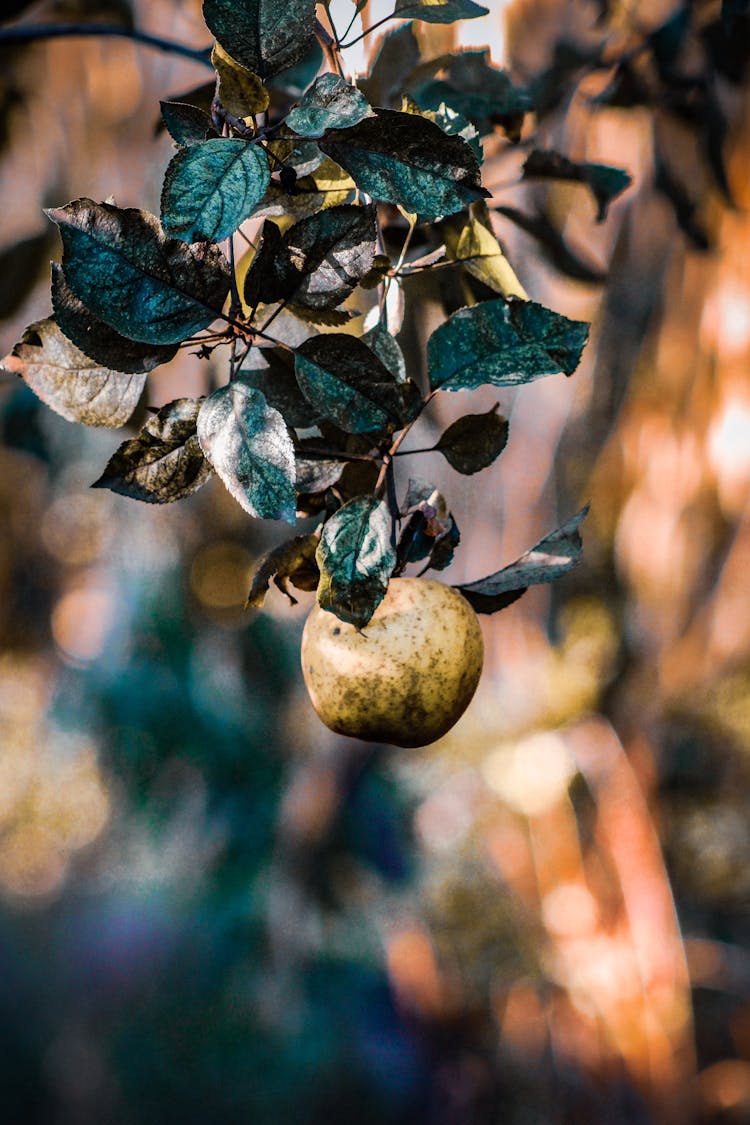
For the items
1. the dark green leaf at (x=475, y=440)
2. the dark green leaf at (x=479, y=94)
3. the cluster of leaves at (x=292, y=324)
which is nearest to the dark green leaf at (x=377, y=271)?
the cluster of leaves at (x=292, y=324)

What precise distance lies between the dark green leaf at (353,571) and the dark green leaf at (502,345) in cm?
11

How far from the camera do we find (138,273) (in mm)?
371

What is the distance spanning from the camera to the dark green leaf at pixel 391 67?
0.77 meters

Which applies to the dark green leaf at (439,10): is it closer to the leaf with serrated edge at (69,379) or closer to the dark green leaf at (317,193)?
the dark green leaf at (317,193)

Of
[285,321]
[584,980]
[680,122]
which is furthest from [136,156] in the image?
[584,980]

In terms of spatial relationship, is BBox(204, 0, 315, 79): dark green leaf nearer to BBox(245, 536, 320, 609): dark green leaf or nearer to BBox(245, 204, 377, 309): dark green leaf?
BBox(245, 204, 377, 309): dark green leaf

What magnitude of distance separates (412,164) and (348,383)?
0.35 ft

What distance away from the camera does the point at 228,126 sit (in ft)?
1.34

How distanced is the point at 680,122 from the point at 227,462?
0.85m

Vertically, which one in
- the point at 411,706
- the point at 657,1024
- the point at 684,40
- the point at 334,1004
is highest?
the point at 684,40

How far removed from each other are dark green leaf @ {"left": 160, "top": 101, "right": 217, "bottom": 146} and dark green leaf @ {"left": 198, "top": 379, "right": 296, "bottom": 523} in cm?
14

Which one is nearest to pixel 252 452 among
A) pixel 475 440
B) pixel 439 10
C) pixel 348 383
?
pixel 348 383

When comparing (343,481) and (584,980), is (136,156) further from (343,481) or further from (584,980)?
(584,980)

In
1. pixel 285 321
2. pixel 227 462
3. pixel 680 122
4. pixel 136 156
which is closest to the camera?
pixel 227 462
